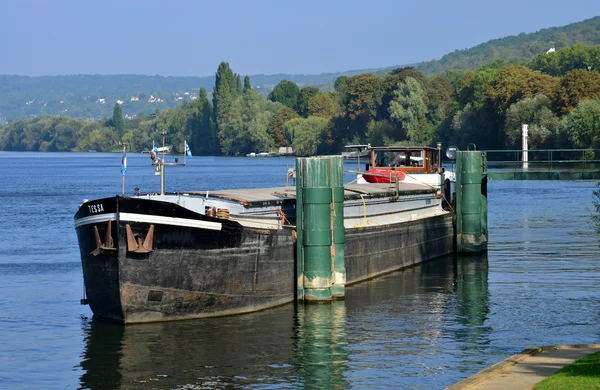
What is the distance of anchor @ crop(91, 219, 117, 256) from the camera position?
23.1m

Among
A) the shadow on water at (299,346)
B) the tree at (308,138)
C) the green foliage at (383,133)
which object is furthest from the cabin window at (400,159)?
the tree at (308,138)

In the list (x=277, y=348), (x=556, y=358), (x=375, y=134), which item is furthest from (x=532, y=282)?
(x=375, y=134)

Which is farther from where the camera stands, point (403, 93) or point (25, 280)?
point (403, 93)

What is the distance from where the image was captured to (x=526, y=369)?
55.5 ft

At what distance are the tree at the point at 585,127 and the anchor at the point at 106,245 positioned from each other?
75503 millimetres

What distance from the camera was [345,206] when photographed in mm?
30656

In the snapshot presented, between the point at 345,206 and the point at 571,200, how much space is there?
43882 millimetres

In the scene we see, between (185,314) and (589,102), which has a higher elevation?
(589,102)

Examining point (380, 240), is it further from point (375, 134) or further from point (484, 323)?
point (375, 134)

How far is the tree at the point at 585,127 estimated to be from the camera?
94.1 m

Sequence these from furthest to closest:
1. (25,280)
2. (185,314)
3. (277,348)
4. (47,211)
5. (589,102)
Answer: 1. (589,102)
2. (47,211)
3. (25,280)
4. (185,314)
5. (277,348)

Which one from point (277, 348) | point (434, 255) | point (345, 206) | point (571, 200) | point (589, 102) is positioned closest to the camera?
point (277, 348)

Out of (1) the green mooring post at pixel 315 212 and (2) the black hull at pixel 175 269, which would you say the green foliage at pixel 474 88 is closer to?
(1) the green mooring post at pixel 315 212

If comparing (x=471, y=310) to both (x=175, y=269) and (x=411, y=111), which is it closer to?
(x=175, y=269)
